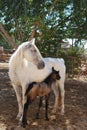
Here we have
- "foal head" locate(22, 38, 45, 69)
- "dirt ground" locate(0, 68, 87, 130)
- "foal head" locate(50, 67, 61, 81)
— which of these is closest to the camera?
"foal head" locate(22, 38, 45, 69)

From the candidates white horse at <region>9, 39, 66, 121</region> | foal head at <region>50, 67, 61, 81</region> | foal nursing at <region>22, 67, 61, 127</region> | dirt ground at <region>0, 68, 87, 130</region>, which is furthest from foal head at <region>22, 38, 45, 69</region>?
dirt ground at <region>0, 68, 87, 130</region>

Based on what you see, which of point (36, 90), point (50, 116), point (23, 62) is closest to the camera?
point (36, 90)

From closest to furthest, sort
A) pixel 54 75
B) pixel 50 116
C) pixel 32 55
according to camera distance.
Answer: pixel 32 55, pixel 54 75, pixel 50 116

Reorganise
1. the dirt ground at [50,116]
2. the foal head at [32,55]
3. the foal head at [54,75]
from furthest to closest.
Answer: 1. the foal head at [54,75]
2. the dirt ground at [50,116]
3. the foal head at [32,55]

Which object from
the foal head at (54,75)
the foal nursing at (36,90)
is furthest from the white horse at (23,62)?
the foal head at (54,75)

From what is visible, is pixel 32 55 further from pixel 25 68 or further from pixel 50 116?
pixel 50 116

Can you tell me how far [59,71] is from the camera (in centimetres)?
639

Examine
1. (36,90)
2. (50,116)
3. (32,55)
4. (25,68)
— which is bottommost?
(50,116)

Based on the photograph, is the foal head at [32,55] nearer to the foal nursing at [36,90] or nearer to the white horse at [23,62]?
the white horse at [23,62]

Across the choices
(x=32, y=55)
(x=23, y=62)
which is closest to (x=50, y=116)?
(x=23, y=62)

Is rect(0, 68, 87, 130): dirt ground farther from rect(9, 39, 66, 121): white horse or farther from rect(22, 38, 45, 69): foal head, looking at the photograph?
rect(22, 38, 45, 69): foal head

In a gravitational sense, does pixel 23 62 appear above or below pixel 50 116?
above

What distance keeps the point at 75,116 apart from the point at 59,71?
111 centimetres

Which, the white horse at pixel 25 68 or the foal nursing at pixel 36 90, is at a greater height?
the white horse at pixel 25 68
